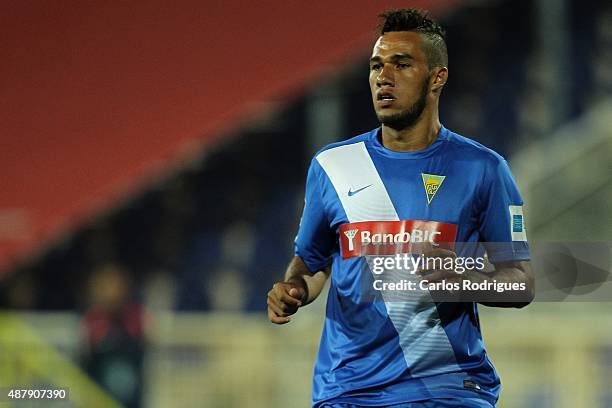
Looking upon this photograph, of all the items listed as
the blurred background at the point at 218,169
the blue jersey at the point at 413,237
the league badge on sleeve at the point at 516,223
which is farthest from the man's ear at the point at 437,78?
the blurred background at the point at 218,169

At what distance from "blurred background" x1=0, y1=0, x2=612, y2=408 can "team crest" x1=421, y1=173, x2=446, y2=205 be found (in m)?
3.06

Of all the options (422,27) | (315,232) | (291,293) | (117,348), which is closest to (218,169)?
(117,348)

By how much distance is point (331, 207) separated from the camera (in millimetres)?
2906

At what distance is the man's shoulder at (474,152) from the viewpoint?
9.30 ft

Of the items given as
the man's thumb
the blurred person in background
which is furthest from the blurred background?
the man's thumb

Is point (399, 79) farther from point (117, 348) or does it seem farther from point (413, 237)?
point (117, 348)

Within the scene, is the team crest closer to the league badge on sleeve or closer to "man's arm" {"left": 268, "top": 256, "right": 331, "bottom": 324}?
the league badge on sleeve

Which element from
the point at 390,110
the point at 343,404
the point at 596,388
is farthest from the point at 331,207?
the point at 596,388

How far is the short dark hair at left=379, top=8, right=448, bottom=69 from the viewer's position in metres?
2.89

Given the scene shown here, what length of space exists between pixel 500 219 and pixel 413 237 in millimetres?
241

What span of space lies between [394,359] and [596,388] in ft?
10.6

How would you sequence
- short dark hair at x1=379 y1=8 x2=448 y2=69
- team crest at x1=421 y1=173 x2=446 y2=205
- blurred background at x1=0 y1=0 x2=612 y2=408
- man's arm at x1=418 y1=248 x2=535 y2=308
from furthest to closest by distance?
blurred background at x1=0 y1=0 x2=612 y2=408 → short dark hair at x1=379 y1=8 x2=448 y2=69 → team crest at x1=421 y1=173 x2=446 y2=205 → man's arm at x1=418 y1=248 x2=535 y2=308

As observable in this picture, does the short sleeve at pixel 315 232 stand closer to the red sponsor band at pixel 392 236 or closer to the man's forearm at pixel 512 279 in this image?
the red sponsor band at pixel 392 236

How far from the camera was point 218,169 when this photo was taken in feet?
26.6
